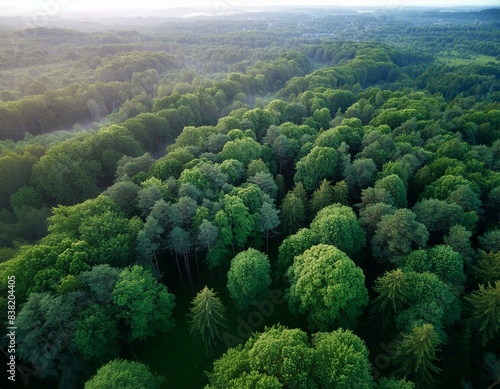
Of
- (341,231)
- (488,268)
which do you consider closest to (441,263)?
(488,268)

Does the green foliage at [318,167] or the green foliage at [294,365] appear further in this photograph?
the green foliage at [318,167]

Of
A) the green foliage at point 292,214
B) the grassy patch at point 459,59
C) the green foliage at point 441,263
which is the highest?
the green foliage at point 441,263

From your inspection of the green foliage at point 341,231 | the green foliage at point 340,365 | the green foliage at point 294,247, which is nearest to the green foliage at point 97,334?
the green foliage at point 340,365

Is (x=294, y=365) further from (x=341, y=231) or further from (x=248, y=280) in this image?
(x=341, y=231)

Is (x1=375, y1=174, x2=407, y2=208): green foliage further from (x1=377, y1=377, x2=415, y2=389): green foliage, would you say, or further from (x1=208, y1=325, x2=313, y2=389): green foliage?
(x1=208, y1=325, x2=313, y2=389): green foliage

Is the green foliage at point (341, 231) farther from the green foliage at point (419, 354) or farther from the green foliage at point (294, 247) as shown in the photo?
the green foliage at point (419, 354)

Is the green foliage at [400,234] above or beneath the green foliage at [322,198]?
above

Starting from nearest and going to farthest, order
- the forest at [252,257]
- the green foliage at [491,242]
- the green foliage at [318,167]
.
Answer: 1. the forest at [252,257]
2. the green foliage at [491,242]
3. the green foliage at [318,167]
